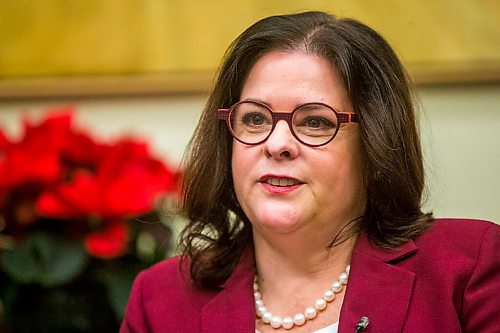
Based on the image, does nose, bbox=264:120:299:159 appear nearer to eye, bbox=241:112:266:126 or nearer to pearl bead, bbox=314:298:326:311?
eye, bbox=241:112:266:126

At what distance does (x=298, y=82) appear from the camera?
169 centimetres

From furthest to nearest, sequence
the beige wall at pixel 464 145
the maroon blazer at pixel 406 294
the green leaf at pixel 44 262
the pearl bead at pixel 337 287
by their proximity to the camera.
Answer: the beige wall at pixel 464 145 < the green leaf at pixel 44 262 < the pearl bead at pixel 337 287 < the maroon blazer at pixel 406 294

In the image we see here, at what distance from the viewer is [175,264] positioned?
6.46 feet

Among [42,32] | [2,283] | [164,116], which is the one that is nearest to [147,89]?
[164,116]

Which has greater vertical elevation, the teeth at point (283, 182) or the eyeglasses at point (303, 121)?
the eyeglasses at point (303, 121)

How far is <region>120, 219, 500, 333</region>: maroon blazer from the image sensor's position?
166 centimetres

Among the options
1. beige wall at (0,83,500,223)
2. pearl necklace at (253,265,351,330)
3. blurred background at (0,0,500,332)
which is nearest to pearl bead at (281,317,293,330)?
pearl necklace at (253,265,351,330)

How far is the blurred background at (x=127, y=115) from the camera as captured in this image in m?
2.16

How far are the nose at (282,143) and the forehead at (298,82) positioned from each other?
1.7 inches

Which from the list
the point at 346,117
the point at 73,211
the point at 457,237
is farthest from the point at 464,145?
the point at 73,211

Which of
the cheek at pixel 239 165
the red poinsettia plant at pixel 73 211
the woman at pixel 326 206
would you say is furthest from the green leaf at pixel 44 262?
the cheek at pixel 239 165

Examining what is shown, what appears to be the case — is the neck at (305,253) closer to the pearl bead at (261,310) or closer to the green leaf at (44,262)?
the pearl bead at (261,310)

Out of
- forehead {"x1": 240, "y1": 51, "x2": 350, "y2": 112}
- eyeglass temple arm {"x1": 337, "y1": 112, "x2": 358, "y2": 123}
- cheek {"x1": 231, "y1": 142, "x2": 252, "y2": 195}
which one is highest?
forehead {"x1": 240, "y1": 51, "x2": 350, "y2": 112}

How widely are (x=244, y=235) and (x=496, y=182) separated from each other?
0.88 meters
